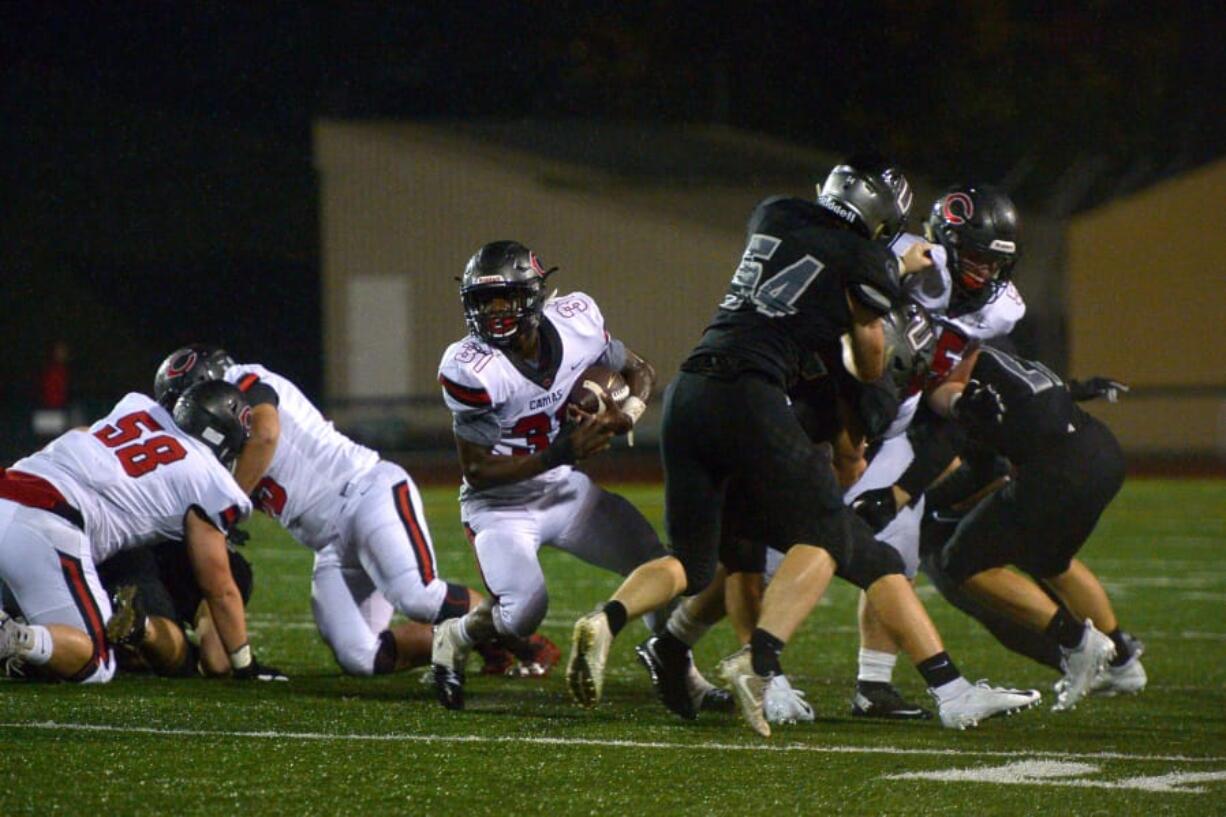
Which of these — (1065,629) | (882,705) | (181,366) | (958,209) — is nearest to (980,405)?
(958,209)

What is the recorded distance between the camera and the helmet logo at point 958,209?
5438 millimetres

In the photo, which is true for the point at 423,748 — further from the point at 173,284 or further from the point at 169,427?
the point at 173,284

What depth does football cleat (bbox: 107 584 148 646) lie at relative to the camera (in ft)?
17.4

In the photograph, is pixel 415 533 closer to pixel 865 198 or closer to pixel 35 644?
pixel 35 644

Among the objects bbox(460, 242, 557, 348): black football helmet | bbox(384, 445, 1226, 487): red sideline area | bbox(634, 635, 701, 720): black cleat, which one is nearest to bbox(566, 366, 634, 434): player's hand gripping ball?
bbox(460, 242, 557, 348): black football helmet

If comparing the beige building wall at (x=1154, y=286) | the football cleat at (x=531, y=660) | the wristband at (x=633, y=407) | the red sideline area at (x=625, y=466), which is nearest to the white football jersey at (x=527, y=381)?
the wristband at (x=633, y=407)

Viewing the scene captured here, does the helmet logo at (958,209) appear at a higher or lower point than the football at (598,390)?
higher

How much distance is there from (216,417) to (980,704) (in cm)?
243

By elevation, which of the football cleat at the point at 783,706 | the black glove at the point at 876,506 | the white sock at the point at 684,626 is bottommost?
the football cleat at the point at 783,706

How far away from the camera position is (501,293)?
199 inches

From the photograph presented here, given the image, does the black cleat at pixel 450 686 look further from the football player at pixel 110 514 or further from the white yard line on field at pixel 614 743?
the football player at pixel 110 514

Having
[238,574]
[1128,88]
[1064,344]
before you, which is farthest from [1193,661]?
[1128,88]

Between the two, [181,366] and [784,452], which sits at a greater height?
[784,452]

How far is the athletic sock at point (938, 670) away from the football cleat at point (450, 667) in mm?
1200
